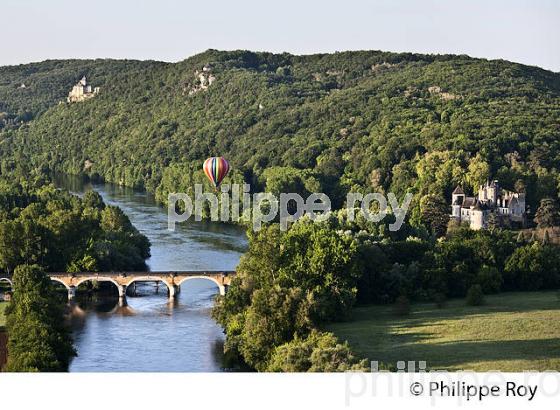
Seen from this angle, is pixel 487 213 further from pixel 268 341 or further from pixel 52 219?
pixel 268 341

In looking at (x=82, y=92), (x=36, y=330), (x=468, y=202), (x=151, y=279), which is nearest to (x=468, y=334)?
(x=36, y=330)

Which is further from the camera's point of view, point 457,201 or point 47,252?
point 457,201

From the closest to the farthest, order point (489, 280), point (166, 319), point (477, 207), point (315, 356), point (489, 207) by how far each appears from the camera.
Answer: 1. point (315, 356)
2. point (489, 280)
3. point (166, 319)
4. point (477, 207)
5. point (489, 207)

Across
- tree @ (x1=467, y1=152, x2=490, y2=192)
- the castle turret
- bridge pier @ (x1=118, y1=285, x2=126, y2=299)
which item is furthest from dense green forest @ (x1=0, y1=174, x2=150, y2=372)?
tree @ (x1=467, y1=152, x2=490, y2=192)

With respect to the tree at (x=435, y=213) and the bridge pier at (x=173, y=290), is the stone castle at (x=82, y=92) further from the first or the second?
the bridge pier at (x=173, y=290)

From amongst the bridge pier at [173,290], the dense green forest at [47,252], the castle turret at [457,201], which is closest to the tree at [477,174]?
the castle turret at [457,201]

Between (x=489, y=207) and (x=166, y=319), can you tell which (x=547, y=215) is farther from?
(x=166, y=319)
